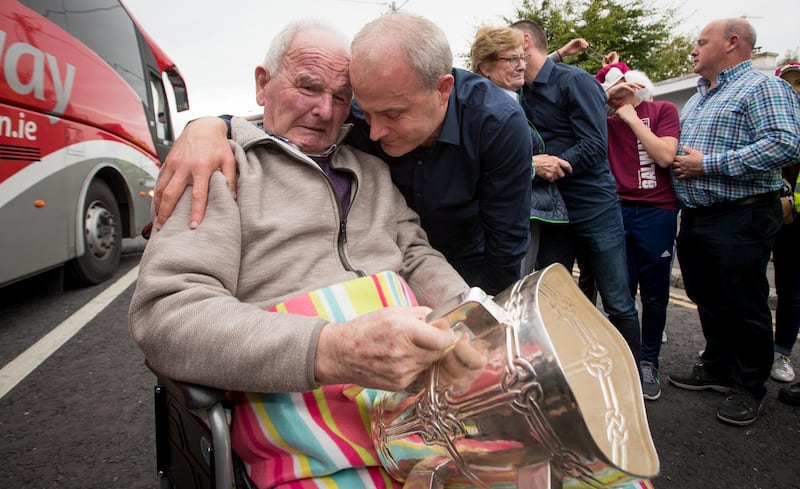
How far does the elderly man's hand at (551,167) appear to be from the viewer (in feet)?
7.96

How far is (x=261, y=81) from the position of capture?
1.55 metres

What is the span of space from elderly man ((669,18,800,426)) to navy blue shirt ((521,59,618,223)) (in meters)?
0.45

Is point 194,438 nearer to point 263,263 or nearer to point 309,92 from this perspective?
point 263,263

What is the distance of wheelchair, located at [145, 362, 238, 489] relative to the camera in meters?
0.92

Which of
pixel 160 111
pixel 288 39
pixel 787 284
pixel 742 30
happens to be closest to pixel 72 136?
pixel 160 111

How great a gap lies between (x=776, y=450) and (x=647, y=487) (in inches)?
71.7

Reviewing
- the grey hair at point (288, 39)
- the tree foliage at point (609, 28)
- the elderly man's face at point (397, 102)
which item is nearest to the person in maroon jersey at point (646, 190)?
the elderly man's face at point (397, 102)

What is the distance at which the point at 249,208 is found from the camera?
1.23 metres

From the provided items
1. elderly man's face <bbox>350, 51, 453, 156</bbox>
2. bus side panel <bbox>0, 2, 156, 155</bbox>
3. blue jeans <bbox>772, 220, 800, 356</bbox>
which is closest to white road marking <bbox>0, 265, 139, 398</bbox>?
bus side panel <bbox>0, 2, 156, 155</bbox>

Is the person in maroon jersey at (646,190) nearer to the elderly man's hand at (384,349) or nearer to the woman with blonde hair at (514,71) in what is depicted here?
the woman with blonde hair at (514,71)

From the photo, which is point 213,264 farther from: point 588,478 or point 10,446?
point 10,446

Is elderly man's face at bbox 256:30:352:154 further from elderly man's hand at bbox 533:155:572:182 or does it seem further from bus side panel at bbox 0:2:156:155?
bus side panel at bbox 0:2:156:155

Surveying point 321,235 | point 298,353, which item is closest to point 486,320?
point 298,353

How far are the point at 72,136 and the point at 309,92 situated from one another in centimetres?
383
